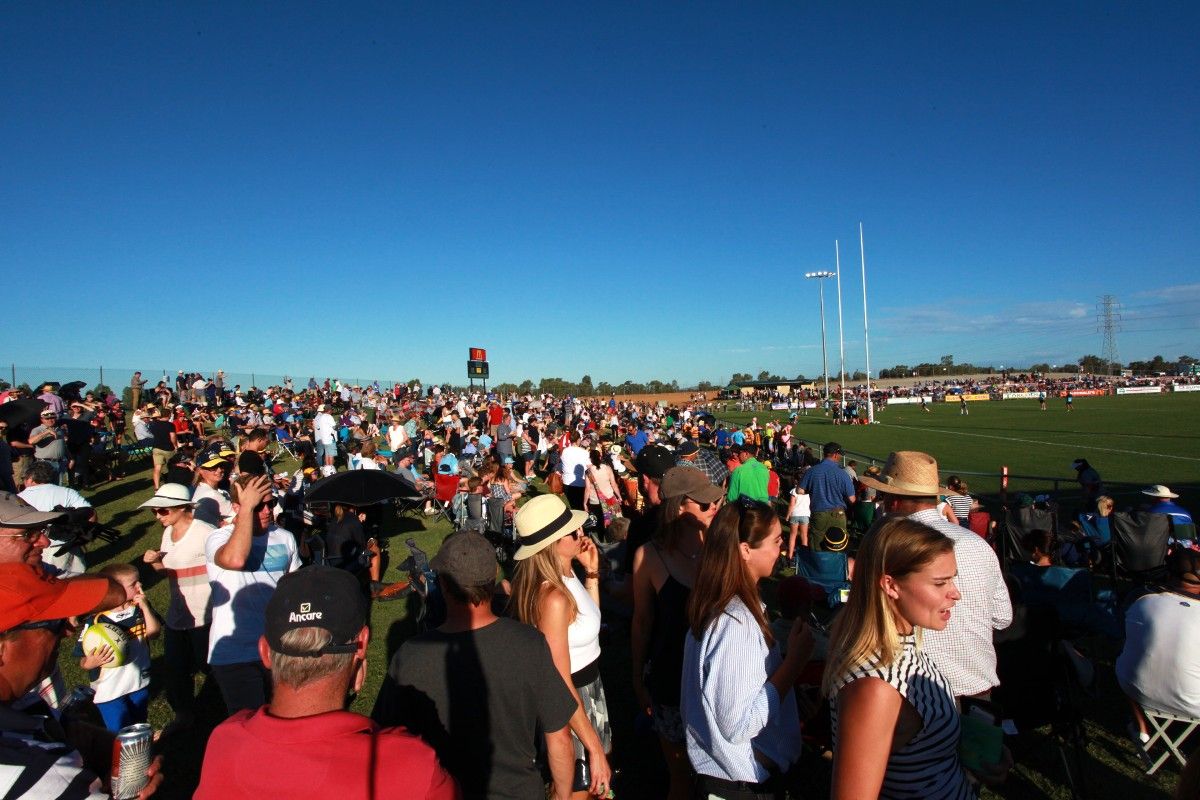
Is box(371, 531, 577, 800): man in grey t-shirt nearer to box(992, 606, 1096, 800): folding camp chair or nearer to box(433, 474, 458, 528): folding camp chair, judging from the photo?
box(992, 606, 1096, 800): folding camp chair

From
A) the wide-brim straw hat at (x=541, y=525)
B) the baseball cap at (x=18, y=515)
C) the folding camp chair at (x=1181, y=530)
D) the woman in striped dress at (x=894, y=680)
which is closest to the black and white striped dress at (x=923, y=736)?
the woman in striped dress at (x=894, y=680)

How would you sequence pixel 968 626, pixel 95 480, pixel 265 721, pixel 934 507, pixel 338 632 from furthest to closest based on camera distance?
pixel 95 480 < pixel 934 507 < pixel 968 626 < pixel 338 632 < pixel 265 721

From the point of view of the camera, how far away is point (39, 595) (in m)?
1.95

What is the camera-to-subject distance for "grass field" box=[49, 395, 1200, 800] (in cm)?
387

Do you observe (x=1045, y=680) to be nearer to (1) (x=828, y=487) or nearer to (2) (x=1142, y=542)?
(2) (x=1142, y=542)

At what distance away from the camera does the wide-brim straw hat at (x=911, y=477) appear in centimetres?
352

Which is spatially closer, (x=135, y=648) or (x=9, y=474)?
(x=135, y=648)

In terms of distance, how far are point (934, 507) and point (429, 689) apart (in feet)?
9.80

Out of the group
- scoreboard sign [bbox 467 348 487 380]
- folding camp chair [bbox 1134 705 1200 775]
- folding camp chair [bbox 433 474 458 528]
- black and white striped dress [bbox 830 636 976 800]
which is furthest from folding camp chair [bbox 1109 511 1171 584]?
scoreboard sign [bbox 467 348 487 380]

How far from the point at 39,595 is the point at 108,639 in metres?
1.95

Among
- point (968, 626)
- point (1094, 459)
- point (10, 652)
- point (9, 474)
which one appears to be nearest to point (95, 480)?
point (9, 474)

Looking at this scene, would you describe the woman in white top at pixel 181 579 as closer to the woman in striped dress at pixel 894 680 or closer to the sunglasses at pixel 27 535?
the sunglasses at pixel 27 535

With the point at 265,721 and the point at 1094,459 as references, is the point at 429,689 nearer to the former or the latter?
the point at 265,721

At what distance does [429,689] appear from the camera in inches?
84.5
